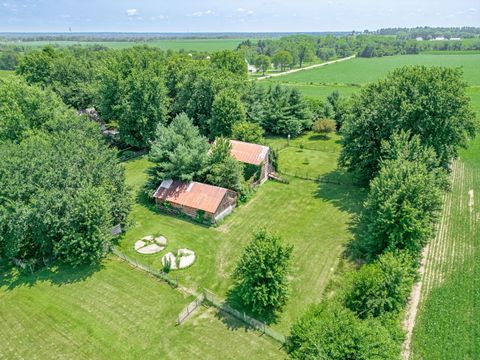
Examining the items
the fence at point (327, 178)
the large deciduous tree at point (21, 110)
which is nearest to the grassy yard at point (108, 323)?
the large deciduous tree at point (21, 110)

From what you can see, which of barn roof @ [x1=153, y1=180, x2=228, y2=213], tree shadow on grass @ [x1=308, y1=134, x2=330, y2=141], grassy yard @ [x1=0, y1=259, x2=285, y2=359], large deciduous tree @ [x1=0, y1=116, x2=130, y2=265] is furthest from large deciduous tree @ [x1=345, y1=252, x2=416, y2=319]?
tree shadow on grass @ [x1=308, y1=134, x2=330, y2=141]

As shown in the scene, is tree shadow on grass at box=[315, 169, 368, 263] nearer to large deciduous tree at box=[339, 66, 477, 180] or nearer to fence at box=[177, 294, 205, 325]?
large deciduous tree at box=[339, 66, 477, 180]

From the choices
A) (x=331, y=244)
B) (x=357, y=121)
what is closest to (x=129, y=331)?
(x=331, y=244)

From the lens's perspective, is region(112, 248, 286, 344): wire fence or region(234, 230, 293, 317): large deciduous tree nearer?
region(112, 248, 286, 344): wire fence

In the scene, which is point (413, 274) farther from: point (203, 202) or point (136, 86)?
point (136, 86)

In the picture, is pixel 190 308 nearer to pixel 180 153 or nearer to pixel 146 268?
pixel 146 268

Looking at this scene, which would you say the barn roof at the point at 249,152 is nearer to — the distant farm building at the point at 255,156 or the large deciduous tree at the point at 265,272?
the distant farm building at the point at 255,156
